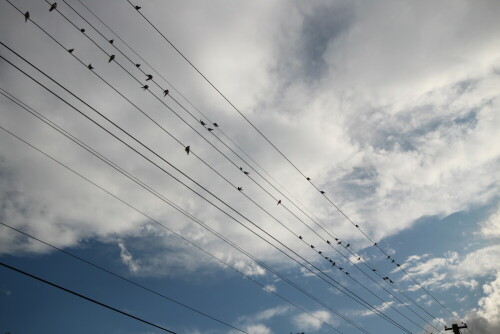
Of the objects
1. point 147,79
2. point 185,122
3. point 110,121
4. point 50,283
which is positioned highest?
point 147,79

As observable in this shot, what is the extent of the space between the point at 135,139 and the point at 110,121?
83cm

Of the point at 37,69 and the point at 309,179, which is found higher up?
the point at 309,179

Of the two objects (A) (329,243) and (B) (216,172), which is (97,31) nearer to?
(B) (216,172)

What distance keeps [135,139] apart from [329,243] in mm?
9898

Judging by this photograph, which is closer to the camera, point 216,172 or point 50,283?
point 50,283

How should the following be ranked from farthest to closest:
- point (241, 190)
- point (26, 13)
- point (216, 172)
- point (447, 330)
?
point (447, 330) < point (241, 190) < point (216, 172) < point (26, 13)

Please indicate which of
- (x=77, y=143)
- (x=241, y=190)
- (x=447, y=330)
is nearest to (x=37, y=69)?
(x=77, y=143)

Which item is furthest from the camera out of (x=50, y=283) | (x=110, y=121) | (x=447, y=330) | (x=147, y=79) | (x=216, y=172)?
(x=447, y=330)

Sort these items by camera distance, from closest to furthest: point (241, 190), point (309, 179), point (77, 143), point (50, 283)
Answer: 1. point (50, 283)
2. point (77, 143)
3. point (241, 190)
4. point (309, 179)

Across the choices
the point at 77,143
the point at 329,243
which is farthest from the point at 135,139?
the point at 329,243

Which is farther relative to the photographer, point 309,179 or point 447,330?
point 447,330

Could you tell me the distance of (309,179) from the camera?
13547mm

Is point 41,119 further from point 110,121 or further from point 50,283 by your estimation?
point 50,283

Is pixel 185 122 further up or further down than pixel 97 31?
further down
